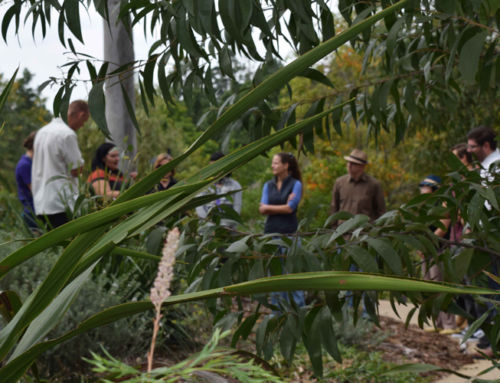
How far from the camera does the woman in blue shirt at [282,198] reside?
5.71 m

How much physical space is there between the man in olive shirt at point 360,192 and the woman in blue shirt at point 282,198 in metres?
0.51

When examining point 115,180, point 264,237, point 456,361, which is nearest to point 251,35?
point 264,237

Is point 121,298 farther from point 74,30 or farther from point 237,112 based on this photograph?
point 237,112

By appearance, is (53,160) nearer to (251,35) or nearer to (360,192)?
(360,192)

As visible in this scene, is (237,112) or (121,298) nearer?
(237,112)

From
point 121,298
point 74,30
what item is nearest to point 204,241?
point 74,30

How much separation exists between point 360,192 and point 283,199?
2.58 ft

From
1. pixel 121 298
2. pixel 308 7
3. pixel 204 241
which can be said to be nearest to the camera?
pixel 308 7

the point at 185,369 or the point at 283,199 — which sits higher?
the point at 185,369

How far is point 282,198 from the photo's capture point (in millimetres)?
5801

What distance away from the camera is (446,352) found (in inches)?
205

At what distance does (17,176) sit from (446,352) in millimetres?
4056

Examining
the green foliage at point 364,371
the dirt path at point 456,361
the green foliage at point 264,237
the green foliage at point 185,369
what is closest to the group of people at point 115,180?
the dirt path at point 456,361

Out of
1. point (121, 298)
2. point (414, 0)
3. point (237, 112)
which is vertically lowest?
point (121, 298)
